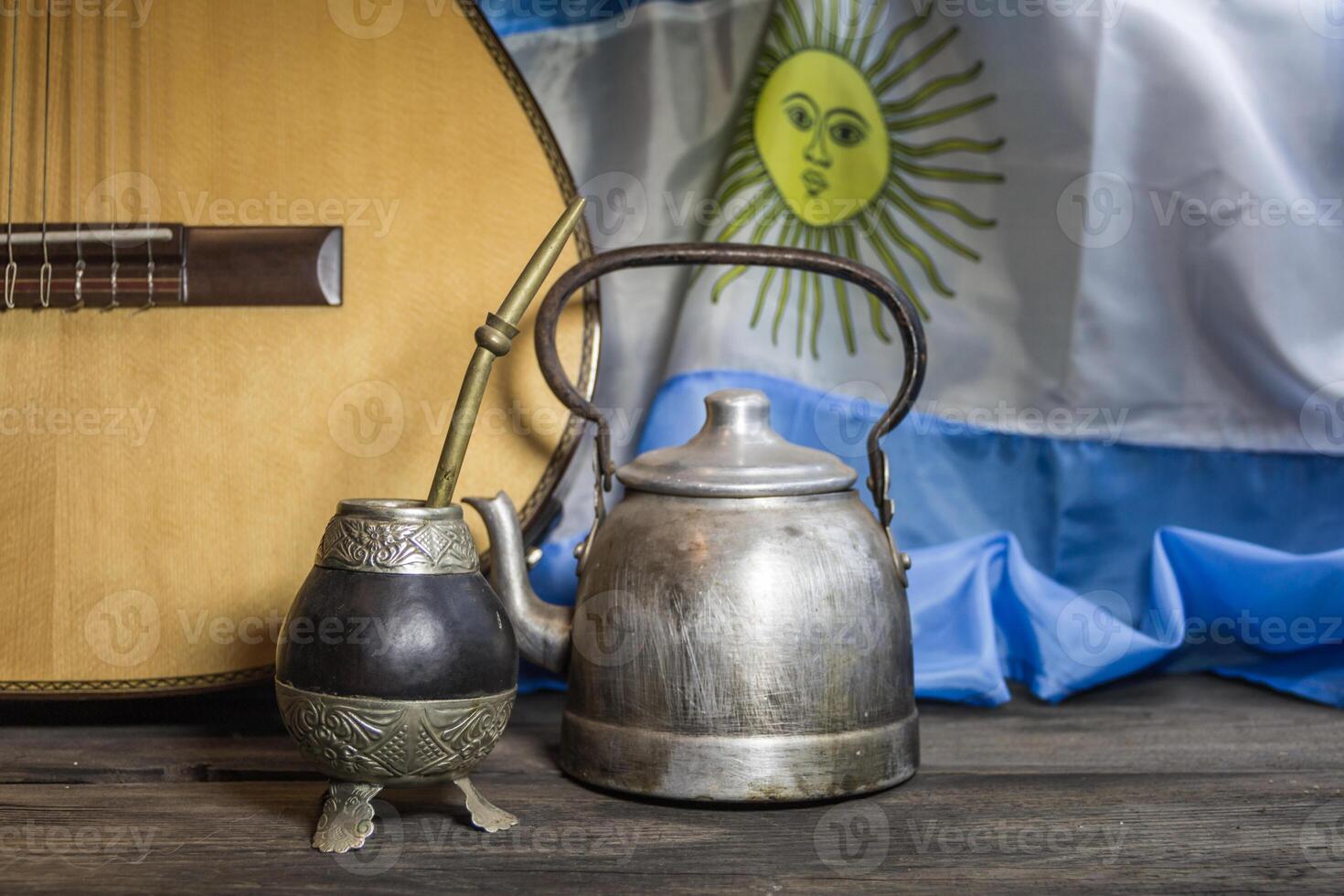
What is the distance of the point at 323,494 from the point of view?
1.20 m

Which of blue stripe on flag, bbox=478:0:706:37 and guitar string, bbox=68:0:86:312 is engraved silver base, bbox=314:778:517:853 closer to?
guitar string, bbox=68:0:86:312

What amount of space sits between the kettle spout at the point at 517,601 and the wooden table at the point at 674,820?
11 cm

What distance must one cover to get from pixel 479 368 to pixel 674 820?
40 cm

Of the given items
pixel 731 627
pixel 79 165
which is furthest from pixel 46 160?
pixel 731 627

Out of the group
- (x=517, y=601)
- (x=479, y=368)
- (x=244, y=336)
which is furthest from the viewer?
(x=244, y=336)

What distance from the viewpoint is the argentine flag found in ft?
4.59

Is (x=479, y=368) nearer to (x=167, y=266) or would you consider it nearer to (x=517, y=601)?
(x=517, y=601)

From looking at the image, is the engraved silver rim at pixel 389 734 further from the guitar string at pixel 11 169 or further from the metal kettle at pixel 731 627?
the guitar string at pixel 11 169

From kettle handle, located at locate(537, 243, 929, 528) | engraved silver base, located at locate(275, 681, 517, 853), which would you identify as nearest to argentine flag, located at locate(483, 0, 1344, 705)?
kettle handle, located at locate(537, 243, 929, 528)

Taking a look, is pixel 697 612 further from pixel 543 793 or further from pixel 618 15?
pixel 618 15

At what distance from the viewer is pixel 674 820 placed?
96 cm

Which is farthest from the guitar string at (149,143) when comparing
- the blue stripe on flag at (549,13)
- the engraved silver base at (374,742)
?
the engraved silver base at (374,742)

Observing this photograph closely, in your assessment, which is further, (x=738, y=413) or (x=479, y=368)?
(x=738, y=413)

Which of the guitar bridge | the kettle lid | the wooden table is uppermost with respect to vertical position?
the guitar bridge
